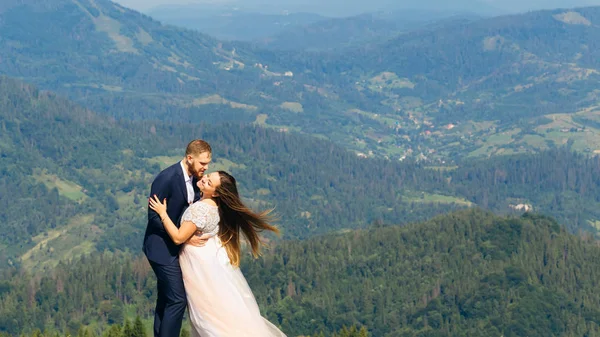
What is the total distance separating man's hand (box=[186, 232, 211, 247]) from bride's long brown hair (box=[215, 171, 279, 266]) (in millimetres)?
886

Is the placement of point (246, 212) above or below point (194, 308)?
above

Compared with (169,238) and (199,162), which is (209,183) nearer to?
(199,162)

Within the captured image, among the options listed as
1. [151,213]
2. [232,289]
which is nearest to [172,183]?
[151,213]

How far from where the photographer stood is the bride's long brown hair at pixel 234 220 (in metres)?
33.0

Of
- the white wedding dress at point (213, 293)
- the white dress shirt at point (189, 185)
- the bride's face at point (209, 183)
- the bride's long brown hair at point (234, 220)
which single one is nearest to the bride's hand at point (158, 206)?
the white wedding dress at point (213, 293)

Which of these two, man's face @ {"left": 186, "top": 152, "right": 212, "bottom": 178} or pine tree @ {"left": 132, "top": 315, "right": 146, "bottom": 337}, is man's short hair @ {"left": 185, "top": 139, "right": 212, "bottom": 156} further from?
pine tree @ {"left": 132, "top": 315, "right": 146, "bottom": 337}

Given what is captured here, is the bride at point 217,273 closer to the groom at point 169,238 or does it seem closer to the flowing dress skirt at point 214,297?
the flowing dress skirt at point 214,297

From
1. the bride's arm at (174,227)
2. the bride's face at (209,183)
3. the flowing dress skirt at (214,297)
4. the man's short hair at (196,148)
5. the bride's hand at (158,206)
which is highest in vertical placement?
the man's short hair at (196,148)

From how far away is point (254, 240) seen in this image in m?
33.6

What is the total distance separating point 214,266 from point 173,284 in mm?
1314

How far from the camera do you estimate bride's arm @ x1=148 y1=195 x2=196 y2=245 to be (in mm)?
31734

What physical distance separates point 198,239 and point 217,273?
117 centimetres

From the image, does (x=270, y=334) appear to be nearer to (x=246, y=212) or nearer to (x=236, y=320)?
(x=236, y=320)

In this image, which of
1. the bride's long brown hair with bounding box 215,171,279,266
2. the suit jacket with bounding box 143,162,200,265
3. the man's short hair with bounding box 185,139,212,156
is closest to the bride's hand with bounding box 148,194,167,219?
the suit jacket with bounding box 143,162,200,265
